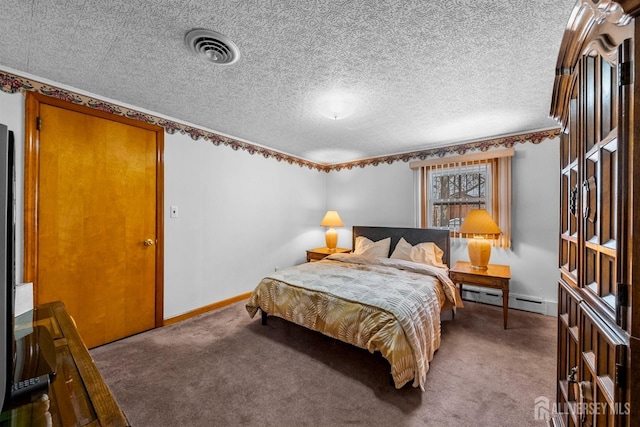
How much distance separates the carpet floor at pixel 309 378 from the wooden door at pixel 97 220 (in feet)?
1.20

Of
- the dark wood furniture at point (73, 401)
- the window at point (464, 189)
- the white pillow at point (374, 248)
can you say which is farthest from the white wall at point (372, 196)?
the dark wood furniture at point (73, 401)

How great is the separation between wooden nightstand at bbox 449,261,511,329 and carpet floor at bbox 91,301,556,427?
0.37m

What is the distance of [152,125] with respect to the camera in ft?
8.68

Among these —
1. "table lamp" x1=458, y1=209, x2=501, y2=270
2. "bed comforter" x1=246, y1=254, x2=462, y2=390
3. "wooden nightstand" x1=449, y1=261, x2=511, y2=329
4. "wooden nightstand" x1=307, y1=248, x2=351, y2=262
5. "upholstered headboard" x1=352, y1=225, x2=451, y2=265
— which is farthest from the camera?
"wooden nightstand" x1=307, y1=248, x2=351, y2=262

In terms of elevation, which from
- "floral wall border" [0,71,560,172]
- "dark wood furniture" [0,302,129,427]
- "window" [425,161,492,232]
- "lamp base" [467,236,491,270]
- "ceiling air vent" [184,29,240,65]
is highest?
"ceiling air vent" [184,29,240,65]

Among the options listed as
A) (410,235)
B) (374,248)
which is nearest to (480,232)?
(410,235)

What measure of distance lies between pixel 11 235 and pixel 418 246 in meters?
3.49

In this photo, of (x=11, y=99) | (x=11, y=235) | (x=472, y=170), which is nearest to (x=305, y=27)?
(x=11, y=235)

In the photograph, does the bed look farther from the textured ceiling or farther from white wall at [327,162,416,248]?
the textured ceiling

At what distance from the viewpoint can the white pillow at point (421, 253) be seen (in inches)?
126

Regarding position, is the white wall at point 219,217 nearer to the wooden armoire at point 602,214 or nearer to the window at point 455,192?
the window at point 455,192

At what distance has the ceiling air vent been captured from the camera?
1.48m

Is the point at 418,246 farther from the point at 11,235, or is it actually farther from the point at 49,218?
the point at 49,218

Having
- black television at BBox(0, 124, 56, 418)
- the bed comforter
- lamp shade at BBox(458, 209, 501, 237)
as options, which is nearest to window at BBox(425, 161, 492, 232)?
lamp shade at BBox(458, 209, 501, 237)
